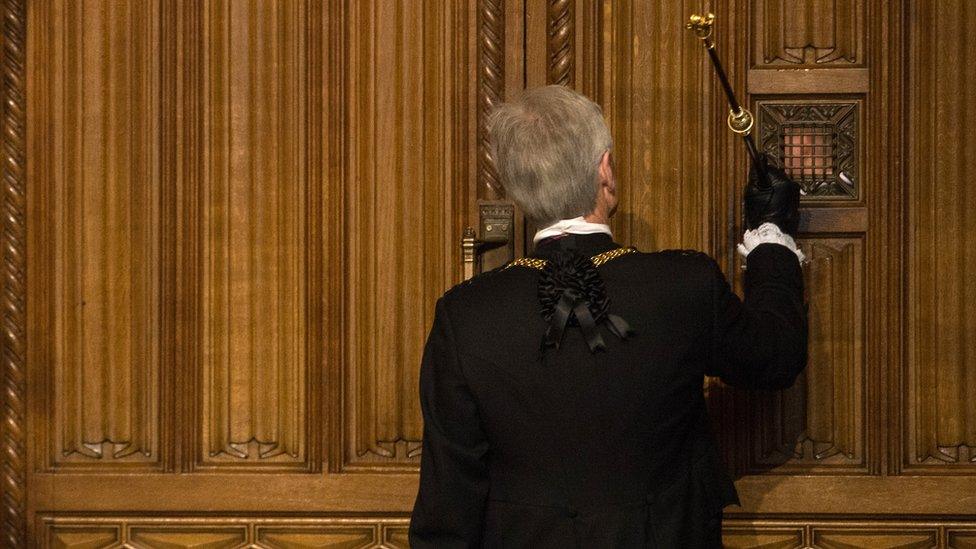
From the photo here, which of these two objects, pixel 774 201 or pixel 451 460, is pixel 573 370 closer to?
pixel 451 460

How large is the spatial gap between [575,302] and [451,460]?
0.33 metres

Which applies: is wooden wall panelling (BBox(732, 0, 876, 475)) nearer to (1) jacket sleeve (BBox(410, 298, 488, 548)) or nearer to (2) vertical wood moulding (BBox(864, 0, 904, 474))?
(2) vertical wood moulding (BBox(864, 0, 904, 474))

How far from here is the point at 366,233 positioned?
224cm

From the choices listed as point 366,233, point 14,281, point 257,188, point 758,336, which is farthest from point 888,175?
point 14,281

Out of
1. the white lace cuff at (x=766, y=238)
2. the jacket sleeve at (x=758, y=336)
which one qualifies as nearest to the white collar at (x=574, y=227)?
the jacket sleeve at (x=758, y=336)

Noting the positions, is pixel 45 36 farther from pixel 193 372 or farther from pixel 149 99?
pixel 193 372

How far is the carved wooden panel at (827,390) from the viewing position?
220 centimetres

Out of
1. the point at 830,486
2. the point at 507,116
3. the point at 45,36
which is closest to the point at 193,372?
the point at 45,36

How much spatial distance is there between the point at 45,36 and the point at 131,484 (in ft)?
3.22

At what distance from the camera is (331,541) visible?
7.41 ft

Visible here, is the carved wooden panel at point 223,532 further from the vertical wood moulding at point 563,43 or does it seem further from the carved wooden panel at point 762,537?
the vertical wood moulding at point 563,43

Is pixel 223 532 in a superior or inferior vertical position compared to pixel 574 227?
inferior

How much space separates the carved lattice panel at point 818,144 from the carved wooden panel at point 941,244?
0.41 feet

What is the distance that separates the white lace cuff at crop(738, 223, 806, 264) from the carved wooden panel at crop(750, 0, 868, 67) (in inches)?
15.8
